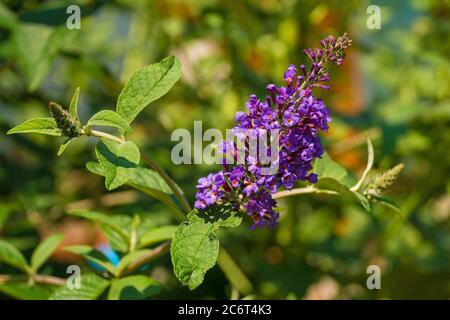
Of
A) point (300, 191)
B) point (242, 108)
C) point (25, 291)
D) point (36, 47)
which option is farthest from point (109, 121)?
point (242, 108)

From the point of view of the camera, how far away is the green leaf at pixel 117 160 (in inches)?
31.3

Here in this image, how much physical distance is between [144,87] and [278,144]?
197mm

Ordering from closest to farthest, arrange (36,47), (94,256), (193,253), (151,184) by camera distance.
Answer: (193,253) < (151,184) < (94,256) < (36,47)

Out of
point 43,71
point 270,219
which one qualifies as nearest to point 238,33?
point 43,71

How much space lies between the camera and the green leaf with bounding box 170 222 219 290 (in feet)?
2.65

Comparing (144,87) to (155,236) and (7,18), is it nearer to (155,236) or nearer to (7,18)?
(155,236)

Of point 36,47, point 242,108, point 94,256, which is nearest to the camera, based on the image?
point 94,256

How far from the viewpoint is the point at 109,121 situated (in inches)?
32.6

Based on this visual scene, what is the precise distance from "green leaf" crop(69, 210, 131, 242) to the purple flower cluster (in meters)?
0.25

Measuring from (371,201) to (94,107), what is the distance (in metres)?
1.09

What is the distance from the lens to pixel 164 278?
1.62m

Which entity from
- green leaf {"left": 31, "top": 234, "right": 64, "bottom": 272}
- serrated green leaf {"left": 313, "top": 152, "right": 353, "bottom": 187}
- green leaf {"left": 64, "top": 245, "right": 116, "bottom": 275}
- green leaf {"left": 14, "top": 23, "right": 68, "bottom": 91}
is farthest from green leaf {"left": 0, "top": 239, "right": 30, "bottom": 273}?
serrated green leaf {"left": 313, "top": 152, "right": 353, "bottom": 187}

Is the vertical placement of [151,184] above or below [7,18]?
below
